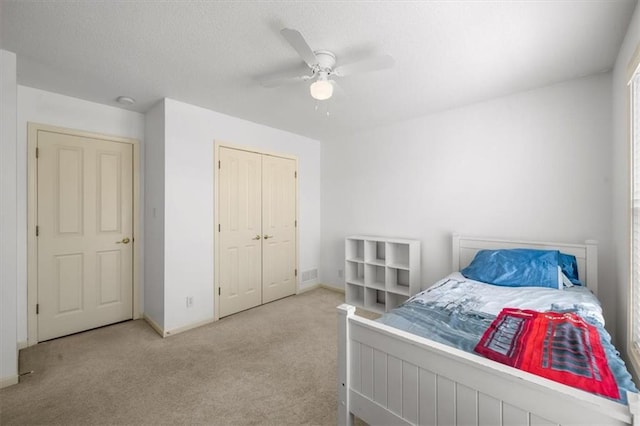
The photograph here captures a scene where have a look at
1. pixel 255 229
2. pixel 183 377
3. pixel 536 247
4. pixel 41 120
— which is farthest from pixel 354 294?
pixel 41 120

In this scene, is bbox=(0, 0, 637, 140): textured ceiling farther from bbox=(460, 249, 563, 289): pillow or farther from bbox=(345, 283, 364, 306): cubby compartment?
bbox=(345, 283, 364, 306): cubby compartment

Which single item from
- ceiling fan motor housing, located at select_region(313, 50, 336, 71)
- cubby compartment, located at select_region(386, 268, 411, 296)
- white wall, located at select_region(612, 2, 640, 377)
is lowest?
cubby compartment, located at select_region(386, 268, 411, 296)

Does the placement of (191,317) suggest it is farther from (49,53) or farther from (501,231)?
(501,231)

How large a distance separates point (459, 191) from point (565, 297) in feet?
4.83

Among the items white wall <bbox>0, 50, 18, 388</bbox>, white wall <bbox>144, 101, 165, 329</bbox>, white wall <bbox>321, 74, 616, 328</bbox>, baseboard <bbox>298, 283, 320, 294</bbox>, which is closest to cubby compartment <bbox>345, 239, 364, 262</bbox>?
white wall <bbox>321, 74, 616, 328</bbox>

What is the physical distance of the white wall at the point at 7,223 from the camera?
2.00m

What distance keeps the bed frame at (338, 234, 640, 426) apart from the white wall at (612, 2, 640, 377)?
1.36 metres

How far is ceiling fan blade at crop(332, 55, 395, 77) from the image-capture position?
1799 millimetres

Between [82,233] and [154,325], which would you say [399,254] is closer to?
[154,325]

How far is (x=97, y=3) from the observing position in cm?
158

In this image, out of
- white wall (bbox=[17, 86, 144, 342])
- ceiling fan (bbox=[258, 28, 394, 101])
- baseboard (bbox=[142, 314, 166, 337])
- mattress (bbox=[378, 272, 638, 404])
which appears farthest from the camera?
baseboard (bbox=[142, 314, 166, 337])

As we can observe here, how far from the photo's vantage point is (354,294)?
3.97 metres

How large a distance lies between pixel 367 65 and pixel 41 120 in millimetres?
3156

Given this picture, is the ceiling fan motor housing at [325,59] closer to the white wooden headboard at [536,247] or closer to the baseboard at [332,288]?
the white wooden headboard at [536,247]
